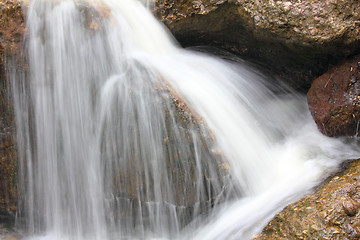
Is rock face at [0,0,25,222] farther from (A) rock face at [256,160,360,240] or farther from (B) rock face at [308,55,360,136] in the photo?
(B) rock face at [308,55,360,136]

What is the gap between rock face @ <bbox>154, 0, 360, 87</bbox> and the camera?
369 centimetres

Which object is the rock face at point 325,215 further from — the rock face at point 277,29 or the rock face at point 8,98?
the rock face at point 8,98

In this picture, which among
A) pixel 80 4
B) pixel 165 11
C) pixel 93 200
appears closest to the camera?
pixel 93 200

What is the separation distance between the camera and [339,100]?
12.7 ft

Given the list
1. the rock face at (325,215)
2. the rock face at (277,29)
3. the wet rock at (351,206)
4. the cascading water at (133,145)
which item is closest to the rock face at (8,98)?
the cascading water at (133,145)

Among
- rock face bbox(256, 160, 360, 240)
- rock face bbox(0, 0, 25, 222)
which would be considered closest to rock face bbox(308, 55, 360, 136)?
rock face bbox(256, 160, 360, 240)

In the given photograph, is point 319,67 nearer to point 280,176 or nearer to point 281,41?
point 281,41

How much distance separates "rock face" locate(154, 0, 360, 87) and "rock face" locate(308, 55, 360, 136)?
19 centimetres

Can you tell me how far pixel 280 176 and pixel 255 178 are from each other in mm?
306

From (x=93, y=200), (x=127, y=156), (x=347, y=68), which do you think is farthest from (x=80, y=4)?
(x=347, y=68)

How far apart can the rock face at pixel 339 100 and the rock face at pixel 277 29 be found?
0.19 meters

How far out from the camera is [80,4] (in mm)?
4070

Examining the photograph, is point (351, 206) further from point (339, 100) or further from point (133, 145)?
point (133, 145)

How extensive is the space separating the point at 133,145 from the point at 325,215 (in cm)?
204
